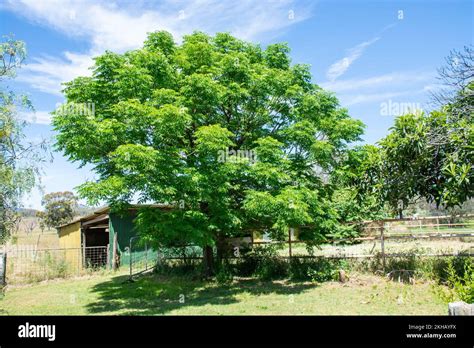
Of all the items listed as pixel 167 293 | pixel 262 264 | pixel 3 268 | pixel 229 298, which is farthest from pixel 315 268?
pixel 3 268

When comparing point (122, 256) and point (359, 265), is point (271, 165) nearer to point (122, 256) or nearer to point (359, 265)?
point (359, 265)

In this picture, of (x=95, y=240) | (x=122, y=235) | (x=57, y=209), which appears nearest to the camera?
(x=122, y=235)

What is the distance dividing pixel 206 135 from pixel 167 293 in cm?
581

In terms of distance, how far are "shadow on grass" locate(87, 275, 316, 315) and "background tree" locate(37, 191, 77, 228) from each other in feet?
122

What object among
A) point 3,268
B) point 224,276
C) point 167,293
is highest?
point 3,268

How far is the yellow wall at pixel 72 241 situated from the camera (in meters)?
18.8

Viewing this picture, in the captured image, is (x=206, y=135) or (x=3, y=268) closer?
(x=206, y=135)

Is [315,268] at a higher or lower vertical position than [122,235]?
lower

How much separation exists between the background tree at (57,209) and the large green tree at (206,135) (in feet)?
130

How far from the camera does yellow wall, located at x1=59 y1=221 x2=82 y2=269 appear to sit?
1875 centimetres

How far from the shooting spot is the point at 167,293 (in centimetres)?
1287

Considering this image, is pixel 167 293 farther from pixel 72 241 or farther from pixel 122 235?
pixel 72 241

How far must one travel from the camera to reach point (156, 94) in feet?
36.0

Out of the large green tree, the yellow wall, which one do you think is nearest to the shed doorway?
the yellow wall
